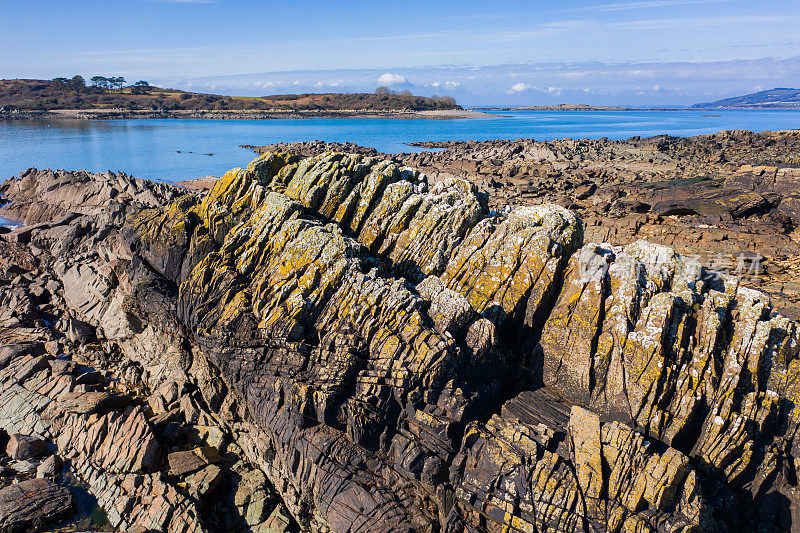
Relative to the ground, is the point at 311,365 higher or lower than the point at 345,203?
lower

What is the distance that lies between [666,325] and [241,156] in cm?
8927

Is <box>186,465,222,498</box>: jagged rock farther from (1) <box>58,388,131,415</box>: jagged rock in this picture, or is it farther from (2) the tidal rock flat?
(1) <box>58,388,131,415</box>: jagged rock

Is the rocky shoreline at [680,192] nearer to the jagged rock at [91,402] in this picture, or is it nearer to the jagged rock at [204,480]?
the jagged rock at [204,480]

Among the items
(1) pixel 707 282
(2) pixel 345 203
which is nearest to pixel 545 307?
(1) pixel 707 282

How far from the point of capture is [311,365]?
42.0 ft

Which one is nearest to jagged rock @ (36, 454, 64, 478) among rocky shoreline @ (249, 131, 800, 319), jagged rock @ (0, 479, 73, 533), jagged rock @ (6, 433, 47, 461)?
jagged rock @ (0, 479, 73, 533)

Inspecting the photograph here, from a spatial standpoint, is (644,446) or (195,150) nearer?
(644,446)

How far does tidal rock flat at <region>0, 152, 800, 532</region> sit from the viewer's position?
10.2 meters

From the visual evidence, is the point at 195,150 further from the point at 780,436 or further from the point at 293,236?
the point at 780,436

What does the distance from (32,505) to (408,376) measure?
11.3m

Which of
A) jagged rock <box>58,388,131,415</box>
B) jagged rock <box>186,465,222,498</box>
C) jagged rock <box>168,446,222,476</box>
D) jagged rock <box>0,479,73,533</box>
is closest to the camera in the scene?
jagged rock <box>0,479,73,533</box>

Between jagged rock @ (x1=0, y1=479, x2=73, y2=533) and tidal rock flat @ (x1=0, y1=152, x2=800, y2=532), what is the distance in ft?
2.86

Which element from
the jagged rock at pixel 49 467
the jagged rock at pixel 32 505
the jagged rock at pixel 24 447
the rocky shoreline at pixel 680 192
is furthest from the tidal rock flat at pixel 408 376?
the rocky shoreline at pixel 680 192

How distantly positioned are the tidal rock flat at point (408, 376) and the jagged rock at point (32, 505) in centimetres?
87
